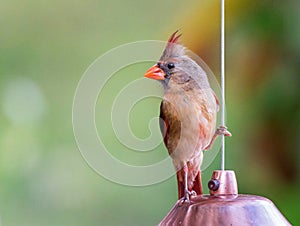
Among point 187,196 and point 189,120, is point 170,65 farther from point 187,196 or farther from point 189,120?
point 187,196

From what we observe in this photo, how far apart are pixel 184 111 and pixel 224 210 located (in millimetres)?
219

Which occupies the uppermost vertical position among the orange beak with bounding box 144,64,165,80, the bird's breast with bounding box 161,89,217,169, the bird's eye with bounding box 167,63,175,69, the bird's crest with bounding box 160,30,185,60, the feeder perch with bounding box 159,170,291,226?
the bird's crest with bounding box 160,30,185,60

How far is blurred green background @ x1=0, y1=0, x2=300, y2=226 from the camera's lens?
200cm

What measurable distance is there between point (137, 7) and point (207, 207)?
138 cm

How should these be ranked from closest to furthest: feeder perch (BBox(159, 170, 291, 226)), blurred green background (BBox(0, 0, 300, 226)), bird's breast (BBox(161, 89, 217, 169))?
feeder perch (BBox(159, 170, 291, 226)) → bird's breast (BBox(161, 89, 217, 169)) → blurred green background (BBox(0, 0, 300, 226))

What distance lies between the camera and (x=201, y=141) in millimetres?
937

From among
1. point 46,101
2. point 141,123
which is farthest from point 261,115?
point 46,101

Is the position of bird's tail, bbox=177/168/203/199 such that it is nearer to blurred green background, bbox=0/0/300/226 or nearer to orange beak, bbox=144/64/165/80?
orange beak, bbox=144/64/165/80

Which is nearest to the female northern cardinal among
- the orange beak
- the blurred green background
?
the orange beak

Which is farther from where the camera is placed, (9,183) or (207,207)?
(9,183)

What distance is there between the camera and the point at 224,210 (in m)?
0.77

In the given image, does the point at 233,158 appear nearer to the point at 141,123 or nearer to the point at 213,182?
the point at 141,123

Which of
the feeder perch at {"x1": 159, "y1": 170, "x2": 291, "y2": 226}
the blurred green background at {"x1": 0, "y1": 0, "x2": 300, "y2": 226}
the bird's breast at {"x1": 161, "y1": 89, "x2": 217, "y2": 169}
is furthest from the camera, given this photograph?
the blurred green background at {"x1": 0, "y1": 0, "x2": 300, "y2": 226}

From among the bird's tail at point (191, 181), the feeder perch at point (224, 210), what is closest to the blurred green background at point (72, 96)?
the bird's tail at point (191, 181)
